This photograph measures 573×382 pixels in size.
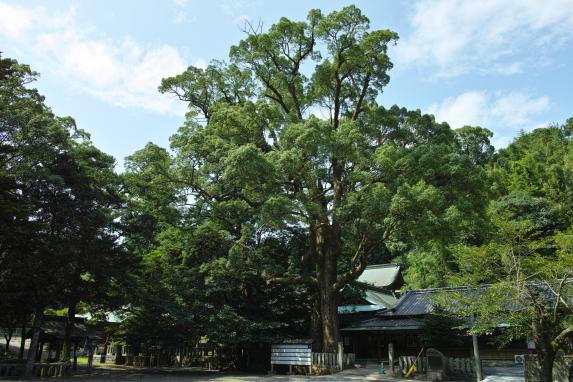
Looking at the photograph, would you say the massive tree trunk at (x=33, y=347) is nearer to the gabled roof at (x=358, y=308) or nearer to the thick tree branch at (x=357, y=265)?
the thick tree branch at (x=357, y=265)

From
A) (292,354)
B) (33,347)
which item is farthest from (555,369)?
(33,347)

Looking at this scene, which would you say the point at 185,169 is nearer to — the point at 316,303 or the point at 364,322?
the point at 316,303

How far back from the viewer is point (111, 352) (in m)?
35.9

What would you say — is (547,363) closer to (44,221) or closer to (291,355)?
(291,355)

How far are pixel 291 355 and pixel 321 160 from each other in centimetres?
912

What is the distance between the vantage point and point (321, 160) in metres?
18.3

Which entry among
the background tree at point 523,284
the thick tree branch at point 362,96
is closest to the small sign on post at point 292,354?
the background tree at point 523,284

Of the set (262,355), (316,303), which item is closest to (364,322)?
(316,303)

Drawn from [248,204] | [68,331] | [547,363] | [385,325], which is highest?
[248,204]

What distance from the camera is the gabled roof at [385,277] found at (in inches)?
1410

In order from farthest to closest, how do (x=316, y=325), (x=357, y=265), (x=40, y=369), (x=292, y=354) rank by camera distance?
(x=316, y=325)
(x=357, y=265)
(x=292, y=354)
(x=40, y=369)

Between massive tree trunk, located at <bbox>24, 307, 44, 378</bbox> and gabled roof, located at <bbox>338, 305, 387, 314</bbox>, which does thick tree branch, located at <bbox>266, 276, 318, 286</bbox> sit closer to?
gabled roof, located at <bbox>338, 305, 387, 314</bbox>

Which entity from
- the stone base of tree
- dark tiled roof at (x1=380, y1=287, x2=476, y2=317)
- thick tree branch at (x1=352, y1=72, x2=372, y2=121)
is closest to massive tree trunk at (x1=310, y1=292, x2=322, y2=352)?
dark tiled roof at (x1=380, y1=287, x2=476, y2=317)

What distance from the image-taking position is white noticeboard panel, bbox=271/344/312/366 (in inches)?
750
